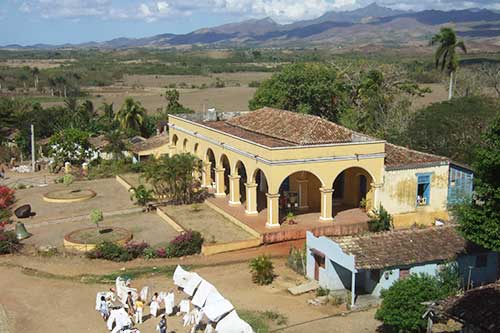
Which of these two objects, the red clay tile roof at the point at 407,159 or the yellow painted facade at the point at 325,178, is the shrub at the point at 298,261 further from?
the red clay tile roof at the point at 407,159

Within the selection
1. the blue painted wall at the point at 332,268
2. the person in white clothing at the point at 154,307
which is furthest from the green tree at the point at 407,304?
the person in white clothing at the point at 154,307

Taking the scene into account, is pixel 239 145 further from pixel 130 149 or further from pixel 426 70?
pixel 426 70

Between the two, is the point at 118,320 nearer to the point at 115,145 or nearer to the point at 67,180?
the point at 67,180

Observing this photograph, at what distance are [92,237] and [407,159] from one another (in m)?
13.8

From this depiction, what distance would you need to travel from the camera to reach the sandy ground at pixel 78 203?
29.0 m

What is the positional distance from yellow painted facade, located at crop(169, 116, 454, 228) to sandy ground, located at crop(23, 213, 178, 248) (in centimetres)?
379

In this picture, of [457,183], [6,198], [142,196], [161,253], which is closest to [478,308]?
[161,253]

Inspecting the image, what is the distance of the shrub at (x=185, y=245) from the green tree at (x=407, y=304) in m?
8.98

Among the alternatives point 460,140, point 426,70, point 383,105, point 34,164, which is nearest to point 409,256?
point 460,140

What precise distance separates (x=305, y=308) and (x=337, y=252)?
192 cm

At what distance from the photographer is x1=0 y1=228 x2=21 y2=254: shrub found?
914 inches

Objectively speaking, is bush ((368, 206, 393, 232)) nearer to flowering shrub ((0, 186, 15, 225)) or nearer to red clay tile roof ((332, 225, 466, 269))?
red clay tile roof ((332, 225, 466, 269))

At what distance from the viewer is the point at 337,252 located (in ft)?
60.2

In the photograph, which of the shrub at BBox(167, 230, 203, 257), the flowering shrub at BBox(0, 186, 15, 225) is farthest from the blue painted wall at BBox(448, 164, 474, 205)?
the flowering shrub at BBox(0, 186, 15, 225)
